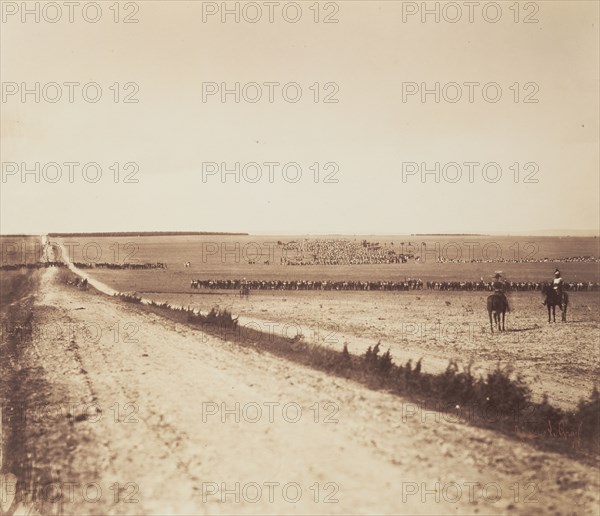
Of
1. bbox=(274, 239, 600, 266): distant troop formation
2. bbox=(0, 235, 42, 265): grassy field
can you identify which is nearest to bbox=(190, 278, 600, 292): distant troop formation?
bbox=(0, 235, 42, 265): grassy field

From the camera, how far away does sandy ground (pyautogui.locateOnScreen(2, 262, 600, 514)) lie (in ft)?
20.1

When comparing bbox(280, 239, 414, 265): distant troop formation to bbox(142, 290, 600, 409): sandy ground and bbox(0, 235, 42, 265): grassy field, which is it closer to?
bbox(0, 235, 42, 265): grassy field

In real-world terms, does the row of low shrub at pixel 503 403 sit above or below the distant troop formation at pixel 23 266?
below

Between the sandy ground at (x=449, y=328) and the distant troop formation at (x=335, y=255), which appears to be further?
the distant troop formation at (x=335, y=255)

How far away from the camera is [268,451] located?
743cm

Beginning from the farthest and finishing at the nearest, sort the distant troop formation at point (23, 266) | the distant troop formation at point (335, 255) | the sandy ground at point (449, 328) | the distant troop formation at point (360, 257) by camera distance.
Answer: the distant troop formation at point (335, 255) < the distant troop formation at point (360, 257) < the distant troop formation at point (23, 266) < the sandy ground at point (449, 328)

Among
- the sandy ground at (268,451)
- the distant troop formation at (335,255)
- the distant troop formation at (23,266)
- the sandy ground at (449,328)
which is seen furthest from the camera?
the distant troop formation at (335,255)

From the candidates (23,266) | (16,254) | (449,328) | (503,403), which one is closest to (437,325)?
(449,328)

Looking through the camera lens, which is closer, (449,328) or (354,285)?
(449,328)

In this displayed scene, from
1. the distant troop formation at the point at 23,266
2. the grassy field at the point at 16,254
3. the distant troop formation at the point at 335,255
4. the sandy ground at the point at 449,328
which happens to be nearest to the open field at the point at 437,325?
the sandy ground at the point at 449,328

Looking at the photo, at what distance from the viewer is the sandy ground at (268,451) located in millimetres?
6129

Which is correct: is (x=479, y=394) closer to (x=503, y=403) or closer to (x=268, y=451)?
(x=503, y=403)

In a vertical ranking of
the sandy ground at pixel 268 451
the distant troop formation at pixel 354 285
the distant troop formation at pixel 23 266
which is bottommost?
the sandy ground at pixel 268 451

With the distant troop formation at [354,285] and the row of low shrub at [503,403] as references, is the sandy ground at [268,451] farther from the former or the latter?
the distant troop formation at [354,285]
